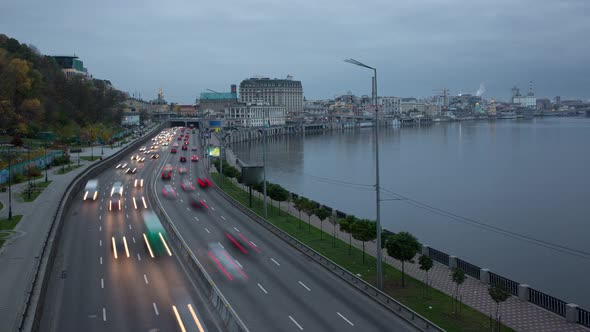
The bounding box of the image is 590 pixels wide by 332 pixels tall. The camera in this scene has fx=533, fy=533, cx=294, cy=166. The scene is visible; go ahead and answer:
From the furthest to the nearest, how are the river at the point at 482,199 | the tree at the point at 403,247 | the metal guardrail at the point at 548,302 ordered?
the river at the point at 482,199 → the tree at the point at 403,247 → the metal guardrail at the point at 548,302

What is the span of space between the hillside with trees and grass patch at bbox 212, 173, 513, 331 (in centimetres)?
4023

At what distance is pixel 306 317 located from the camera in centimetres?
1595

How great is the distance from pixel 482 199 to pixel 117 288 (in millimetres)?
38165

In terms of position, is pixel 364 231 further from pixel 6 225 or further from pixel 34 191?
pixel 34 191

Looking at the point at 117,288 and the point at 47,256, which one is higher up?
the point at 47,256

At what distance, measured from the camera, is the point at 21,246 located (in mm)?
22797

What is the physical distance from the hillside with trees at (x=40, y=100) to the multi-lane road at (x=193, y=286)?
1415 inches

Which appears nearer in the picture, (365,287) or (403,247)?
(365,287)

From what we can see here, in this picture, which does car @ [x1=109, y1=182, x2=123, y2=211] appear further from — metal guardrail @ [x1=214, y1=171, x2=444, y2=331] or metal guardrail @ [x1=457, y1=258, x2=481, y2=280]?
metal guardrail @ [x1=457, y1=258, x2=481, y2=280]

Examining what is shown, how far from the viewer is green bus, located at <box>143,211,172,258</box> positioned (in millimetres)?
23423

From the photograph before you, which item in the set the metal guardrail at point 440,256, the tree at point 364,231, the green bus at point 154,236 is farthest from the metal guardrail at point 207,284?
the metal guardrail at point 440,256

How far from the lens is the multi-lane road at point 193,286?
15648 millimetres

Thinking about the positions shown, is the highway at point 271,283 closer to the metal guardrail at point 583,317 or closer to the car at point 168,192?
the metal guardrail at point 583,317

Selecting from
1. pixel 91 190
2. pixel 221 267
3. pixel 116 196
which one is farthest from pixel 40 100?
pixel 221 267
